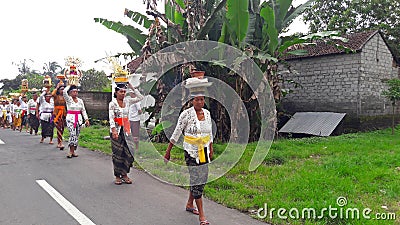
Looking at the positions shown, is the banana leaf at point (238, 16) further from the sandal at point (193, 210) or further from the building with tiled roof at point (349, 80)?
the sandal at point (193, 210)

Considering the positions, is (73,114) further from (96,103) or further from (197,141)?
(96,103)

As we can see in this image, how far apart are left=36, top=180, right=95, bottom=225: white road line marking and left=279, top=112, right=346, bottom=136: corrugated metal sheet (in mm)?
8985

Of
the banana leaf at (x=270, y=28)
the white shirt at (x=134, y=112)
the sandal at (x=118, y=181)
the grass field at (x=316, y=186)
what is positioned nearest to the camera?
the grass field at (x=316, y=186)

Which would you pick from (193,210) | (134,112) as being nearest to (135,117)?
(134,112)

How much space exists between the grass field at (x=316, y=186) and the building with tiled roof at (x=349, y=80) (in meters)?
4.37

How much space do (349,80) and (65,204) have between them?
11067 mm

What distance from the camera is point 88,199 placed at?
555 cm

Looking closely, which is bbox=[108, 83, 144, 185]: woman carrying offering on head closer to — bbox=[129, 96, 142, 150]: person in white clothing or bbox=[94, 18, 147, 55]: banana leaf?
bbox=[129, 96, 142, 150]: person in white clothing

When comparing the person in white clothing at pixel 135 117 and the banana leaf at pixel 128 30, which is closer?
the person in white clothing at pixel 135 117

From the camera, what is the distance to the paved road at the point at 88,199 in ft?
15.5

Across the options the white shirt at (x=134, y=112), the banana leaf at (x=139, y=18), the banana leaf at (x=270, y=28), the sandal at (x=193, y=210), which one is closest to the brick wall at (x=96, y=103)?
the banana leaf at (x=139, y=18)

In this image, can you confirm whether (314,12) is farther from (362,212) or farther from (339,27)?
(362,212)

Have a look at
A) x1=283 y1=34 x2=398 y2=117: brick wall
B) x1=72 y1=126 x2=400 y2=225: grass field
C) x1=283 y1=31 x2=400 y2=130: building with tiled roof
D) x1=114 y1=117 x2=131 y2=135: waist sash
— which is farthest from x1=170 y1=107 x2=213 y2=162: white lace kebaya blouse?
x1=283 y1=34 x2=398 y2=117: brick wall

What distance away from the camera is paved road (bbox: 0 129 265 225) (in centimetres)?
474
